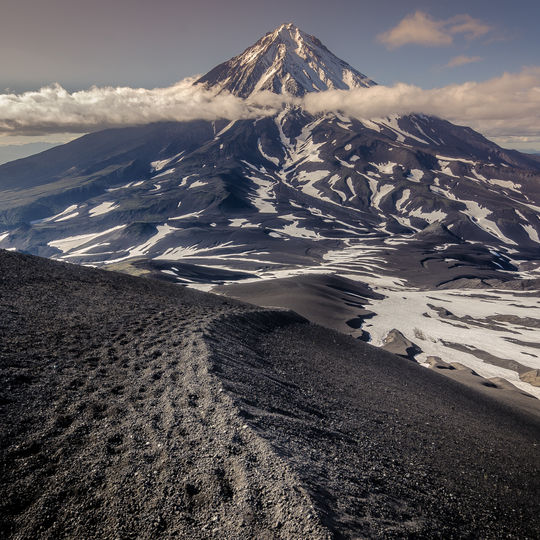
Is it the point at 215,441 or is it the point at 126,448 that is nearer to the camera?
the point at 126,448

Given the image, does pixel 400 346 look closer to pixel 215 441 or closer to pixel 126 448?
pixel 215 441

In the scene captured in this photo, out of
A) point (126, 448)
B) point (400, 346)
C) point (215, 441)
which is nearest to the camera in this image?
point (126, 448)

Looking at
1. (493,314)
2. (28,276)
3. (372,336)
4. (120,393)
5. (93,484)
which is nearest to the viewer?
(93,484)

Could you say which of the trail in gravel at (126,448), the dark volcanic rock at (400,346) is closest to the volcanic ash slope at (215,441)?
the trail in gravel at (126,448)

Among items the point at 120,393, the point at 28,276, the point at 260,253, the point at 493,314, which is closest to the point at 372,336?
the point at 493,314

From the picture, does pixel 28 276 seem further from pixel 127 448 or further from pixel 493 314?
pixel 493 314

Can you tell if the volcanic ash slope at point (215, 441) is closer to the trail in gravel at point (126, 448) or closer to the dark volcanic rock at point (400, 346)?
the trail in gravel at point (126, 448)

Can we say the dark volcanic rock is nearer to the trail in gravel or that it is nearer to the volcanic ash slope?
the volcanic ash slope

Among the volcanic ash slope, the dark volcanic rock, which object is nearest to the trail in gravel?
the volcanic ash slope

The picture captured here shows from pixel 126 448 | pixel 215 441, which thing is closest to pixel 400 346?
pixel 215 441
